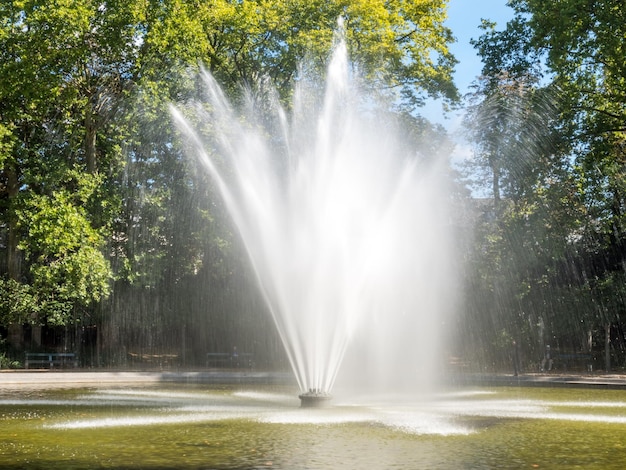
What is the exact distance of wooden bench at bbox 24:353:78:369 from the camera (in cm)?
3244

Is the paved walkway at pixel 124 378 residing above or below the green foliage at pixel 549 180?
below

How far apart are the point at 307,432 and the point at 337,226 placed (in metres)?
8.92

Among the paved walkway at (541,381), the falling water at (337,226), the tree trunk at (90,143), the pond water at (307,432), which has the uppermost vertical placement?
the tree trunk at (90,143)

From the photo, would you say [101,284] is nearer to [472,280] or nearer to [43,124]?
[43,124]

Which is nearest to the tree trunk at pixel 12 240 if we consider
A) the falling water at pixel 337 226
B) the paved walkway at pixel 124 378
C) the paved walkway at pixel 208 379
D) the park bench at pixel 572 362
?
the paved walkway at pixel 124 378

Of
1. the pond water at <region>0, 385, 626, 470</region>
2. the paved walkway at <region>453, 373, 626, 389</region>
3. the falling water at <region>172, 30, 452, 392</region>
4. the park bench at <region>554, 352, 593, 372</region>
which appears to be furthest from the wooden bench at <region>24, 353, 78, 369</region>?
the park bench at <region>554, 352, 593, 372</region>

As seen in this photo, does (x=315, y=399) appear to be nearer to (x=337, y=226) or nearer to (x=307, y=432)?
(x=307, y=432)

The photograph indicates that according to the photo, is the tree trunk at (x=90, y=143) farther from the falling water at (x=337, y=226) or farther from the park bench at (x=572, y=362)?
the park bench at (x=572, y=362)

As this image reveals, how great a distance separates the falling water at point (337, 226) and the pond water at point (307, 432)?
8.58 feet

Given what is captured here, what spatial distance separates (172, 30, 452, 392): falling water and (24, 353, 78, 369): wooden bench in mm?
10576

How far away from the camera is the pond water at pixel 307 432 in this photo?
10383 mm

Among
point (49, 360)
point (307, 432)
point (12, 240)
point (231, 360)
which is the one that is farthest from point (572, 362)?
point (12, 240)

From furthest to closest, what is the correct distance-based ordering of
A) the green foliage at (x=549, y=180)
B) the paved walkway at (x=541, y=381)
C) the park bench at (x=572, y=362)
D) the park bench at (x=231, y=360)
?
the park bench at (x=231, y=360) → the park bench at (x=572, y=362) → the green foliage at (x=549, y=180) → the paved walkway at (x=541, y=381)

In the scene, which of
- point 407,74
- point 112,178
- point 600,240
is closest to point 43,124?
point 112,178
